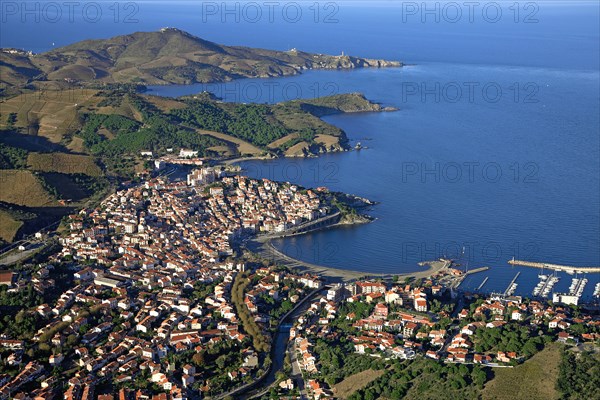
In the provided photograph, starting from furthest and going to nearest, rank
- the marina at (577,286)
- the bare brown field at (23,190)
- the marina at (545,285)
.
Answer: the bare brown field at (23,190)
the marina at (545,285)
the marina at (577,286)

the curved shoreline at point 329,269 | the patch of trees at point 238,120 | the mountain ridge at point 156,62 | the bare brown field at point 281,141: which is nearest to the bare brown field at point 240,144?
the patch of trees at point 238,120

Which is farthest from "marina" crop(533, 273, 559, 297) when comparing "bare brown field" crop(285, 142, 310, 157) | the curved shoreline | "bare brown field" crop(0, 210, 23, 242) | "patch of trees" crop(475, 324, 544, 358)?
"bare brown field" crop(285, 142, 310, 157)

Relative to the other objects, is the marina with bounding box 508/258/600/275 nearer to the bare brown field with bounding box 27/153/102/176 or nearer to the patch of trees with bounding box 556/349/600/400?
the patch of trees with bounding box 556/349/600/400

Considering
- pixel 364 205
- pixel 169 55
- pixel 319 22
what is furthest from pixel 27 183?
pixel 319 22

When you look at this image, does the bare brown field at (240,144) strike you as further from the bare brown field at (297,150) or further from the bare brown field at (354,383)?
the bare brown field at (354,383)

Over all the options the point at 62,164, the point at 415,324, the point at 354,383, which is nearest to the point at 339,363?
the point at 354,383

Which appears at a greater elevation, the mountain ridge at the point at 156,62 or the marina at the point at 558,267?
the mountain ridge at the point at 156,62
